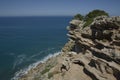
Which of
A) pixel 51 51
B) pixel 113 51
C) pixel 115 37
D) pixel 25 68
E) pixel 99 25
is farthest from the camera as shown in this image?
pixel 51 51

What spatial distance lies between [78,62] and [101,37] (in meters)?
5.67

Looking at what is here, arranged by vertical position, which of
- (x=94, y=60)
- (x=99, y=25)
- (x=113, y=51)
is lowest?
(x=94, y=60)

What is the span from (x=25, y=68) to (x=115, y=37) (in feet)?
143

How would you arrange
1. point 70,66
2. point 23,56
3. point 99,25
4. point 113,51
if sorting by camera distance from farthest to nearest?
point 23,56 → point 99,25 → point 70,66 → point 113,51

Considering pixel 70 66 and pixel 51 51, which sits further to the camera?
pixel 51 51

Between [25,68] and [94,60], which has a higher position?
[94,60]

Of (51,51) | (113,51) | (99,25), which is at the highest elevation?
(99,25)

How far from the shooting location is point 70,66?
2917 centimetres

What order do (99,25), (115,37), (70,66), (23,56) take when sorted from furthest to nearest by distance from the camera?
(23,56)
(99,25)
(70,66)
(115,37)

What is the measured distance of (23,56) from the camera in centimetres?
7925

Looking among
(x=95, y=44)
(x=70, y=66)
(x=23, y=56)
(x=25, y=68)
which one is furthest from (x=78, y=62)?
(x=23, y=56)

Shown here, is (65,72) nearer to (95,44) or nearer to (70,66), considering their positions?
(70,66)

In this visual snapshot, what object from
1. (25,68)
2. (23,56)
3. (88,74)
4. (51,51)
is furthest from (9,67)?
(88,74)

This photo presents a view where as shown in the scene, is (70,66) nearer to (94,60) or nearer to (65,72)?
(65,72)
